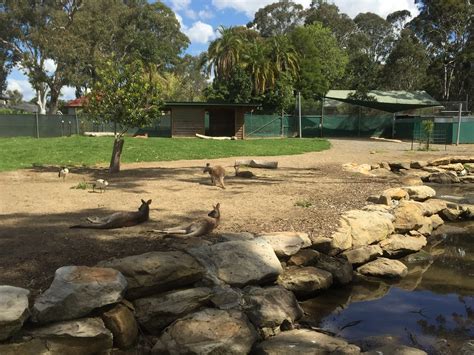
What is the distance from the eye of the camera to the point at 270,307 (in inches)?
191

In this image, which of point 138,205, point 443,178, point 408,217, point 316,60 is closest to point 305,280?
point 408,217

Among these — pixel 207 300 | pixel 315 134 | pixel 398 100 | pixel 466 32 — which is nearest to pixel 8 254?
pixel 207 300

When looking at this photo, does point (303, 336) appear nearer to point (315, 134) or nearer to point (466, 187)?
point (466, 187)

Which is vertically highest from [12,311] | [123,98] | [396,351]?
[123,98]

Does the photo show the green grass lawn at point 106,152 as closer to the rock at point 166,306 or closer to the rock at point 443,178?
the rock at point 443,178

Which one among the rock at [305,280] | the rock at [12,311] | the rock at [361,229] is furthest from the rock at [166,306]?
the rock at [361,229]

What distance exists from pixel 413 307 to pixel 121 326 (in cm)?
322

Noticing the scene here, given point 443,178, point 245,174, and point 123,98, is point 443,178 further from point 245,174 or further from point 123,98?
point 123,98

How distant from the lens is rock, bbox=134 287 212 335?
446cm

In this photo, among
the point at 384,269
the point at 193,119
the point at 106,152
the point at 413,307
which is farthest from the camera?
the point at 193,119

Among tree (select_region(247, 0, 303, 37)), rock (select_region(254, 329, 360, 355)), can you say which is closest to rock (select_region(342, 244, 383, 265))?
rock (select_region(254, 329, 360, 355))

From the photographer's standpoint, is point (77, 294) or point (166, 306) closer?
point (77, 294)

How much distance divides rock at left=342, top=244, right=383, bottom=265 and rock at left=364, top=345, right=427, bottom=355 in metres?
2.25

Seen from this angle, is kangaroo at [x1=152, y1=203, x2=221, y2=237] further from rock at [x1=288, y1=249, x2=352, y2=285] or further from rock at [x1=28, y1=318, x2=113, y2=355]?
rock at [x1=28, y1=318, x2=113, y2=355]
